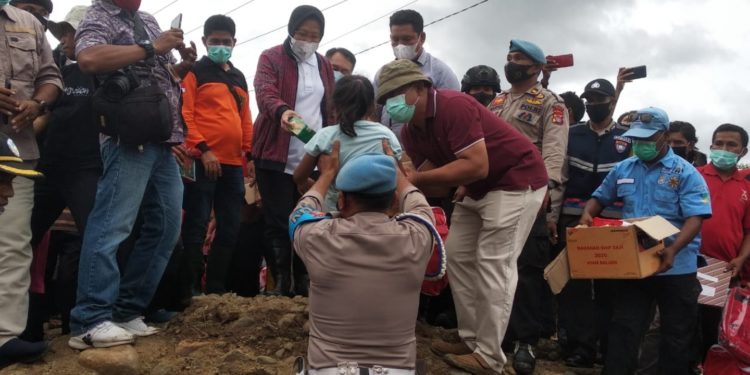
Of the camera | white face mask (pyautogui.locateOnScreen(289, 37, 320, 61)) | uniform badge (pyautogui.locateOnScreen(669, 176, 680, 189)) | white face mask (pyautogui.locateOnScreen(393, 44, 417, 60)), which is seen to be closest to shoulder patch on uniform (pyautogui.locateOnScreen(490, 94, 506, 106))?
white face mask (pyautogui.locateOnScreen(393, 44, 417, 60))

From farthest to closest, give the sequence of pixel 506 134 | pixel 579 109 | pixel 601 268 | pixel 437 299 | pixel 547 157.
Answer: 1. pixel 579 109
2. pixel 437 299
3. pixel 547 157
4. pixel 601 268
5. pixel 506 134

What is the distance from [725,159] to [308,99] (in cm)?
385

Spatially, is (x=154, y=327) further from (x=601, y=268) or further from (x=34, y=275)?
(x=601, y=268)

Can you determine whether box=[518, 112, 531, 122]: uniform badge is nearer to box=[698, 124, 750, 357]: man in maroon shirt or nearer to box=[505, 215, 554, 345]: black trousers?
box=[505, 215, 554, 345]: black trousers

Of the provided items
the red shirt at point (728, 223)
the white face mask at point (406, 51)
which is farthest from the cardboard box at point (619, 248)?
the white face mask at point (406, 51)

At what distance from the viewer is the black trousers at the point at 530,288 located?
4754 mm

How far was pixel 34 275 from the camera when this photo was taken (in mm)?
4523

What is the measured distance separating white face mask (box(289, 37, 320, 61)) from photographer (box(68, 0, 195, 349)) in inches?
44.7

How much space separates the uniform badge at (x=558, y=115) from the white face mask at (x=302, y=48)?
198 cm

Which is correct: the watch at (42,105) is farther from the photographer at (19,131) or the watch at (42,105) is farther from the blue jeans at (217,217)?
the blue jeans at (217,217)

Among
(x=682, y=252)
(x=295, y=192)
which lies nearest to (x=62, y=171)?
(x=295, y=192)

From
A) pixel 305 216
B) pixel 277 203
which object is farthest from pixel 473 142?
pixel 277 203

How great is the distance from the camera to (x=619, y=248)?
456cm

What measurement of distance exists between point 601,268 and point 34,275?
392 centimetres
